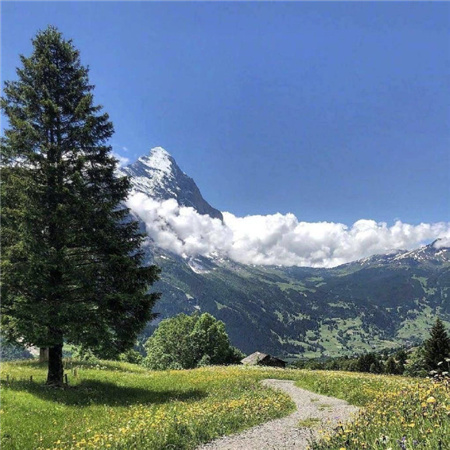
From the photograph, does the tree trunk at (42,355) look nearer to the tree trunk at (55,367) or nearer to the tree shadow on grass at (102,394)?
the tree shadow on grass at (102,394)

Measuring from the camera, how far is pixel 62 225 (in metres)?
17.2

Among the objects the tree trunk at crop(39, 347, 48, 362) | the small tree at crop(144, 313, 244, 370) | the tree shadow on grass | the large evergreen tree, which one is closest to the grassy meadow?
the tree shadow on grass

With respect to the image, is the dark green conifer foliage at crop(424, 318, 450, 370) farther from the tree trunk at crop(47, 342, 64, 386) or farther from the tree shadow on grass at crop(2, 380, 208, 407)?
the tree trunk at crop(47, 342, 64, 386)

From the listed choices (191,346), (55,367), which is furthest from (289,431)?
(191,346)

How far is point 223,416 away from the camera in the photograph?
12727mm

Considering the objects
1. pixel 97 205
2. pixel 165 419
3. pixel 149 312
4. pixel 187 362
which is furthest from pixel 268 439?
pixel 187 362

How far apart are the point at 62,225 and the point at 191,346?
63.2 meters

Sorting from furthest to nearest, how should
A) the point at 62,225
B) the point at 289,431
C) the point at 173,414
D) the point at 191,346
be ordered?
the point at 191,346
the point at 62,225
the point at 173,414
the point at 289,431

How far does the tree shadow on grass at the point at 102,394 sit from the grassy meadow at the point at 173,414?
0.14 feet

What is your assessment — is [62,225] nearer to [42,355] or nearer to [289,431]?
[289,431]

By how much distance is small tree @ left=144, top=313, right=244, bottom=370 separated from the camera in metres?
72.5

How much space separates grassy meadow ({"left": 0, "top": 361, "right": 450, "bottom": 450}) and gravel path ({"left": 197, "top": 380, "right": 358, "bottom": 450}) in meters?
0.58

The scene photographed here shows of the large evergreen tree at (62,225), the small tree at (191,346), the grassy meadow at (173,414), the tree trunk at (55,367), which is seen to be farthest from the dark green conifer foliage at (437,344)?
the tree trunk at (55,367)

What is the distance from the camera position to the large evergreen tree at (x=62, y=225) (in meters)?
16.0
